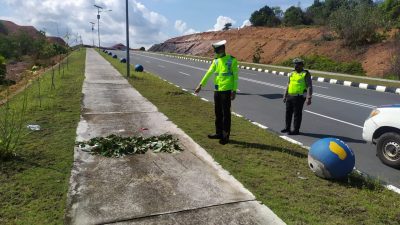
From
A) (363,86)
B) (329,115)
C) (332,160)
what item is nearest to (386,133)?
(332,160)

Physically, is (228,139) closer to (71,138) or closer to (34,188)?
(71,138)

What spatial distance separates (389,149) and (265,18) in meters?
62.8

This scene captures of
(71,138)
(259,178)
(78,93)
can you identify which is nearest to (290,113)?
(259,178)

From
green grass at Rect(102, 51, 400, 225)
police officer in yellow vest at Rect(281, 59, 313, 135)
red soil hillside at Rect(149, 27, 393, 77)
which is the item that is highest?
red soil hillside at Rect(149, 27, 393, 77)

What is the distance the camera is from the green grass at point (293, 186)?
13.2 ft

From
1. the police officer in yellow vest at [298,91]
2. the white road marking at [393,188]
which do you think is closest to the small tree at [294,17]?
the police officer in yellow vest at [298,91]

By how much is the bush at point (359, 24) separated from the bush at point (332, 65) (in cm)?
255

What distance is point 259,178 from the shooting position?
502cm

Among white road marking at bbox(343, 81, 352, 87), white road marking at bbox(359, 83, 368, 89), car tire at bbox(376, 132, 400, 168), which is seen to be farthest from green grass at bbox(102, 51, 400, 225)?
white road marking at bbox(343, 81, 352, 87)

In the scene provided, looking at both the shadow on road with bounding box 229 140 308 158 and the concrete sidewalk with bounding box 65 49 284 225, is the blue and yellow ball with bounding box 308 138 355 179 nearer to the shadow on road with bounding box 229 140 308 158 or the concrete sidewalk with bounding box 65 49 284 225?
the shadow on road with bounding box 229 140 308 158

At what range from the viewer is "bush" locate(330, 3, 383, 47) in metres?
28.8

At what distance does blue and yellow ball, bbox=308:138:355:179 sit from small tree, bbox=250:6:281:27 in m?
60.2

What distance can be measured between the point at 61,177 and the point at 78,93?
8.09 meters

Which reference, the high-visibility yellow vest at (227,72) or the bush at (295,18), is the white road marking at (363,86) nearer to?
the high-visibility yellow vest at (227,72)
